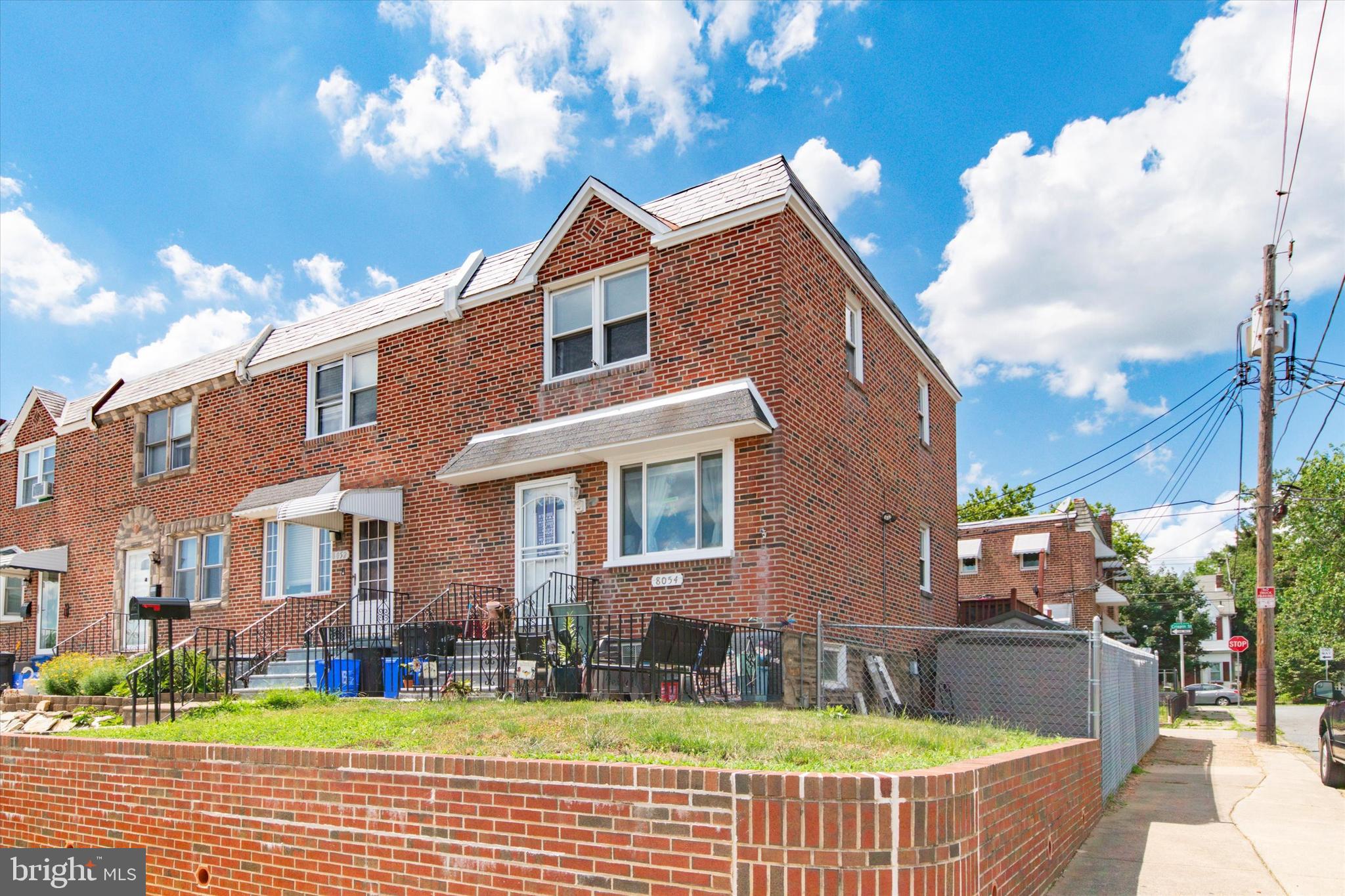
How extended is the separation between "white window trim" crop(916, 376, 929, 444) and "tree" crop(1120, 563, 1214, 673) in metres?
38.6

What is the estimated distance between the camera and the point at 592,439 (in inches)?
538

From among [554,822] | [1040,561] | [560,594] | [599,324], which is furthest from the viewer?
[1040,561]

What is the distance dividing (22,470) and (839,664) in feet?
71.6

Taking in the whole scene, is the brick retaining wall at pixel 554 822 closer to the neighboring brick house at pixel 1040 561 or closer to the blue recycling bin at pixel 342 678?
the blue recycling bin at pixel 342 678

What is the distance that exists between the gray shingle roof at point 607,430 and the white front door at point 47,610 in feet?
43.6

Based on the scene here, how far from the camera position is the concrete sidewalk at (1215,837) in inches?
295

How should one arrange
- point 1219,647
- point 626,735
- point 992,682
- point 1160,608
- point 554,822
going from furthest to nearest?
point 1219,647 < point 1160,608 < point 992,682 < point 626,735 < point 554,822

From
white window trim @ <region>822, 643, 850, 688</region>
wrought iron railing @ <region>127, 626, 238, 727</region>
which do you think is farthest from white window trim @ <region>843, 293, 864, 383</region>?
wrought iron railing @ <region>127, 626, 238, 727</region>

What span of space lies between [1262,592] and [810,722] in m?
16.1

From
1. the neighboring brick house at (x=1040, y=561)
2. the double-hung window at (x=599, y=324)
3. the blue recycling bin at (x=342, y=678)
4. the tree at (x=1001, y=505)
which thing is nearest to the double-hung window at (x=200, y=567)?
the blue recycling bin at (x=342, y=678)

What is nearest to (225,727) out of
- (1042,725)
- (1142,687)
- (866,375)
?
(1042,725)

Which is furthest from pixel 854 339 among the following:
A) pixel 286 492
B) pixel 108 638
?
pixel 108 638

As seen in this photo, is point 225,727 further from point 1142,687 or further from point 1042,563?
point 1042,563

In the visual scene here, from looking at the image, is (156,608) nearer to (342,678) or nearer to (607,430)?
(342,678)
